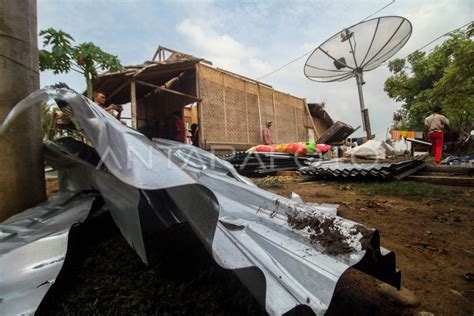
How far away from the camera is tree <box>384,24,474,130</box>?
321 inches

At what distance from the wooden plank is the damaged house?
5.37 metres

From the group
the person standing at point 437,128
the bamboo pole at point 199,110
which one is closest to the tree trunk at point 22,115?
the bamboo pole at point 199,110

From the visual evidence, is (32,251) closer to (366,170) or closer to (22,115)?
(22,115)

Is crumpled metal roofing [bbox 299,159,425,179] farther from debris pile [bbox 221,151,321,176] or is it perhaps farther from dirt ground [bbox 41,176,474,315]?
dirt ground [bbox 41,176,474,315]

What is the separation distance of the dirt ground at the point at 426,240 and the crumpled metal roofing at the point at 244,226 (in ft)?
1.15

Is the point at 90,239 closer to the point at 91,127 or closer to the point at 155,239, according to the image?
the point at 155,239

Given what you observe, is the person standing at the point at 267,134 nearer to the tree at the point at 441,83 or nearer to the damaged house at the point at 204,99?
the damaged house at the point at 204,99

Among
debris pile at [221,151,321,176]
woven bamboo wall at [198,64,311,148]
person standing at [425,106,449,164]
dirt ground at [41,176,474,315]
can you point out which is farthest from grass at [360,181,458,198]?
woven bamboo wall at [198,64,311,148]

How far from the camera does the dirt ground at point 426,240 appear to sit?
1112 mm

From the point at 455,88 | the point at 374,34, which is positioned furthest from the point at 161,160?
the point at 455,88

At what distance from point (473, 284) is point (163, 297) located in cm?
153

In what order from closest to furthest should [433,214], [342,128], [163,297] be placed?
[163,297], [433,214], [342,128]

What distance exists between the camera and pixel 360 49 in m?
6.68

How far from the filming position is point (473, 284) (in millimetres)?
1210
